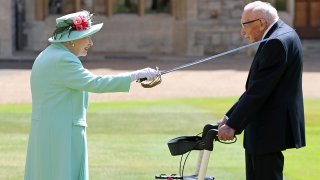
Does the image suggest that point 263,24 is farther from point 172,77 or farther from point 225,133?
point 172,77

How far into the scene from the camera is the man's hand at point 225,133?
21.6 feet

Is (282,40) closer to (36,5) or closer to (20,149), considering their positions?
(20,149)

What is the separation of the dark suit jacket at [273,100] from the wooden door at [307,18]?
2019cm

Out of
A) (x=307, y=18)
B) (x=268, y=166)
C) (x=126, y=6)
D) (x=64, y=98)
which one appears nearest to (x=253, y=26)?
(x=268, y=166)

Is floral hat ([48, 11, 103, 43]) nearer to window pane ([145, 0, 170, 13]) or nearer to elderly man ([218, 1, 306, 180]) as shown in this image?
elderly man ([218, 1, 306, 180])

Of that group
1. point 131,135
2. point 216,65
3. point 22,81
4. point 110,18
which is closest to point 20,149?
point 131,135

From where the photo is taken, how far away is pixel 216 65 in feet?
74.2

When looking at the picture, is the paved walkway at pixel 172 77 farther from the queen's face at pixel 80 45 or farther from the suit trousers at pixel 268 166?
the suit trousers at pixel 268 166

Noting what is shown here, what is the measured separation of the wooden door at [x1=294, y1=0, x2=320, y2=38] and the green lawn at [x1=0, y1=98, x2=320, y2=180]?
414 inches

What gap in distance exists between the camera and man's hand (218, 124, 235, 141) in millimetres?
6590

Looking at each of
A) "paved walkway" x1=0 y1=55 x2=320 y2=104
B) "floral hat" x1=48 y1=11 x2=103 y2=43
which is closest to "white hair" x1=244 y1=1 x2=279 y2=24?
"floral hat" x1=48 y1=11 x2=103 y2=43

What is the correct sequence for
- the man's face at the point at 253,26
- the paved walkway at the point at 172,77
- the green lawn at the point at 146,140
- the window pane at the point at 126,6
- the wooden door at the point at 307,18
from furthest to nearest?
the wooden door at the point at 307,18 → the window pane at the point at 126,6 → the paved walkway at the point at 172,77 → the green lawn at the point at 146,140 → the man's face at the point at 253,26

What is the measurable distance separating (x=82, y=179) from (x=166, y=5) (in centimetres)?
1981

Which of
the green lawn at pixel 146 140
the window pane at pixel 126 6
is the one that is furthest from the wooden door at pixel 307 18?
the green lawn at pixel 146 140
